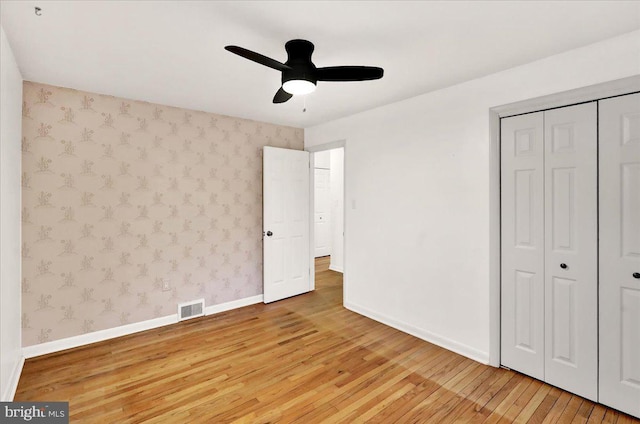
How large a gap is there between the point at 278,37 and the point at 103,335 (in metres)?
3.27

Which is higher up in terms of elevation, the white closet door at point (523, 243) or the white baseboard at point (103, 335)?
the white closet door at point (523, 243)

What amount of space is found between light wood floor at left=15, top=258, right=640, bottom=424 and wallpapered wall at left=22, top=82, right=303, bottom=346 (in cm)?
48

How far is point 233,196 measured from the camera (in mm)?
4055

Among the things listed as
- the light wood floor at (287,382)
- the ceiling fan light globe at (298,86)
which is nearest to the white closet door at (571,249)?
the light wood floor at (287,382)

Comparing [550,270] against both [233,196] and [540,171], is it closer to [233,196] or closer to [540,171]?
[540,171]

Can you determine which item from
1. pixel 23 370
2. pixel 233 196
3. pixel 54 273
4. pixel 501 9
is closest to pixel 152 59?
pixel 233 196

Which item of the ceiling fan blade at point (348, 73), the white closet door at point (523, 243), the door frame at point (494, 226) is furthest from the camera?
the door frame at point (494, 226)

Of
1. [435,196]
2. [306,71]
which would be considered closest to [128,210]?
[306,71]

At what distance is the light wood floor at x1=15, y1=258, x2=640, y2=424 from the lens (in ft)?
6.83

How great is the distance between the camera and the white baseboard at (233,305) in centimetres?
386

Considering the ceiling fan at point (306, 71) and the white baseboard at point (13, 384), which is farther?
the white baseboard at point (13, 384)

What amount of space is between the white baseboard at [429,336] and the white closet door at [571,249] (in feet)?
1.65

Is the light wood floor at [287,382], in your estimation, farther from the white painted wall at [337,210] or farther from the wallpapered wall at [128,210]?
the white painted wall at [337,210]

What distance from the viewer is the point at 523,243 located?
8.42 ft
